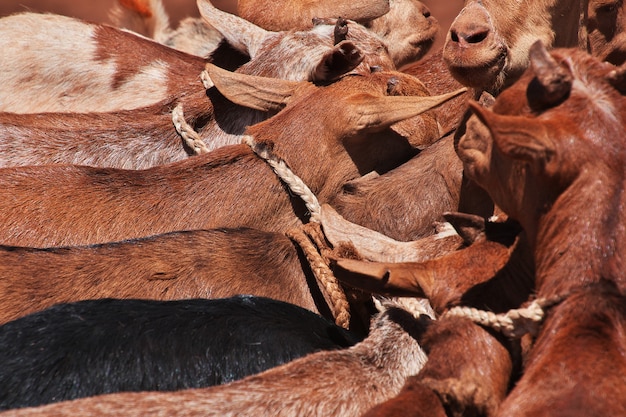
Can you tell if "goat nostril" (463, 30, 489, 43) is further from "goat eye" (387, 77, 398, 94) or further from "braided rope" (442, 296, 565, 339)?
"braided rope" (442, 296, 565, 339)

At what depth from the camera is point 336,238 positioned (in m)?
3.76

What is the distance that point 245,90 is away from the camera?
195 inches

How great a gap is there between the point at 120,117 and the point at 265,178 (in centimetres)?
152

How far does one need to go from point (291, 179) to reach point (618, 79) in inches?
68.5

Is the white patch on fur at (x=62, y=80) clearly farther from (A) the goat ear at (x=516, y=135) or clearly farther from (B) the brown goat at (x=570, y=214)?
(A) the goat ear at (x=516, y=135)

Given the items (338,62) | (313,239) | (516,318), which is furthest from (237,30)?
(516,318)

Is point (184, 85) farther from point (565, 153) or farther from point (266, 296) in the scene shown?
point (565, 153)

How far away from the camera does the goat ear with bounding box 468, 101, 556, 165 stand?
2.55m

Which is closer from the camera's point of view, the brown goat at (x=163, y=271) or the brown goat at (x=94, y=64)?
the brown goat at (x=163, y=271)

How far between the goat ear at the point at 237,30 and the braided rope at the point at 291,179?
1.78 metres

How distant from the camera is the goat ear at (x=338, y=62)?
4.54 meters

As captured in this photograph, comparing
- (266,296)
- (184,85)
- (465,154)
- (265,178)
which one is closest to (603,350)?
(465,154)

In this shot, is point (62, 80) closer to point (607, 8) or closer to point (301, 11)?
point (301, 11)

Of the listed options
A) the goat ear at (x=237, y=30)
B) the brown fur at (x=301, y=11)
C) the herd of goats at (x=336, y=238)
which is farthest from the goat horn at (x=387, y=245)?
the brown fur at (x=301, y=11)
